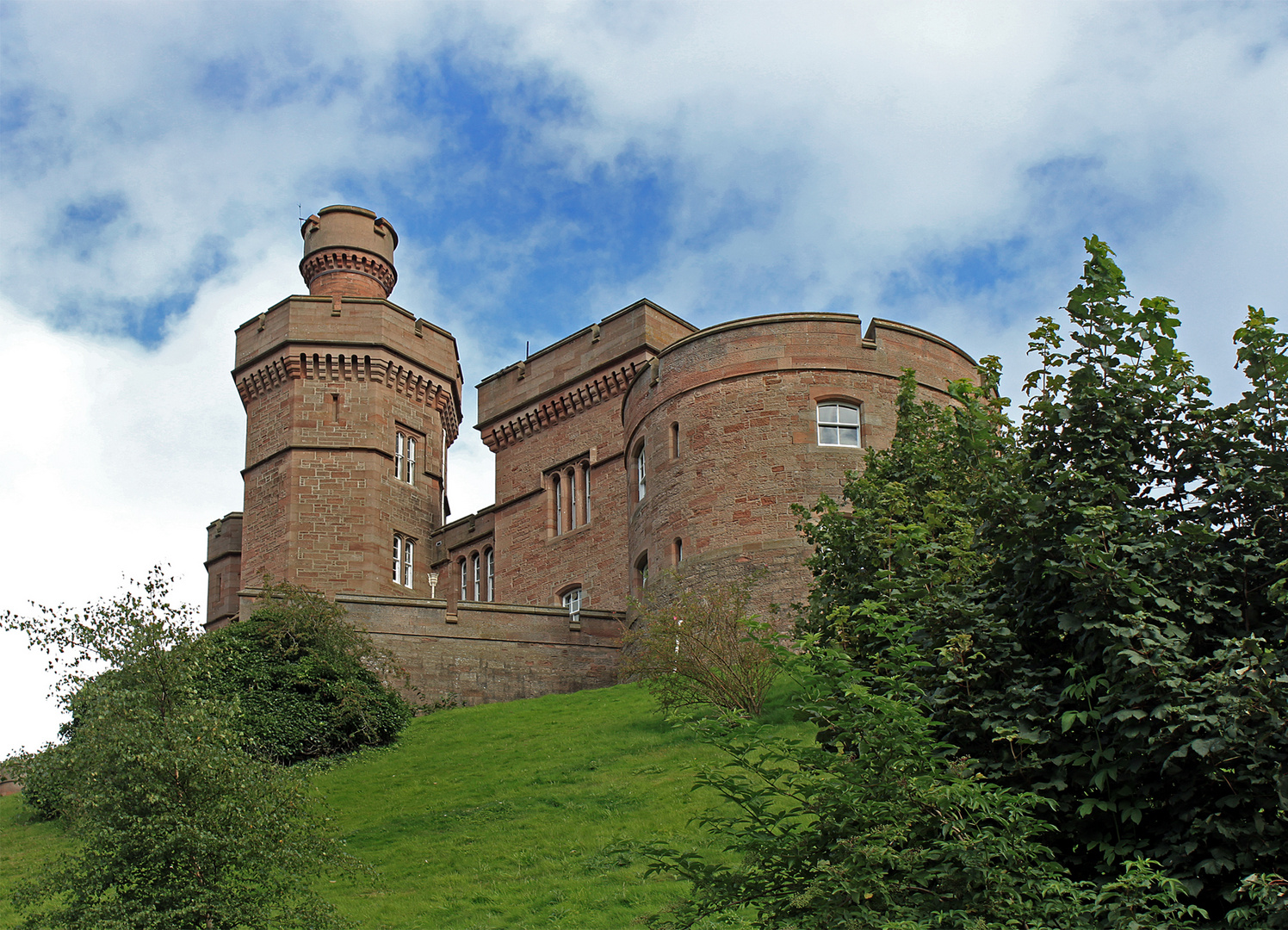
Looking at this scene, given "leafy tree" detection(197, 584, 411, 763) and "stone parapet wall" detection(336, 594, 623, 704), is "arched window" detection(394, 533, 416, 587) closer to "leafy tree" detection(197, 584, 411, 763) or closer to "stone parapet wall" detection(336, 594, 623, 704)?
"stone parapet wall" detection(336, 594, 623, 704)

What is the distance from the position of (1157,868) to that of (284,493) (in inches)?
1253

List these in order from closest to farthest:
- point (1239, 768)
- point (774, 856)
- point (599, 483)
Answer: point (1239, 768) < point (774, 856) < point (599, 483)

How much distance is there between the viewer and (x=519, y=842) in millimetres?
16078

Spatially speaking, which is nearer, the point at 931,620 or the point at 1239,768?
the point at 1239,768

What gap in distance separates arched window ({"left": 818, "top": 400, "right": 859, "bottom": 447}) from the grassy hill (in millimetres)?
6398

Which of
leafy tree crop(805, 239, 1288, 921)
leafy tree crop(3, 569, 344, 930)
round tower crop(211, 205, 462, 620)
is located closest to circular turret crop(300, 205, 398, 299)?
round tower crop(211, 205, 462, 620)

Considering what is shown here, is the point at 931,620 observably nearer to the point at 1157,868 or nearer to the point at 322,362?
the point at 1157,868

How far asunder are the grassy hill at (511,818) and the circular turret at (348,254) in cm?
2006

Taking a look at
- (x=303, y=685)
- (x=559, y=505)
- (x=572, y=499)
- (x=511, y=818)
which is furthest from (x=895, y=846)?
(x=559, y=505)

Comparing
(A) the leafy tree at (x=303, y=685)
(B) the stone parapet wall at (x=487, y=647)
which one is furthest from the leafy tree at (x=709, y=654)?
(B) the stone parapet wall at (x=487, y=647)

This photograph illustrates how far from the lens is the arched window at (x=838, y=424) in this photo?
1082 inches

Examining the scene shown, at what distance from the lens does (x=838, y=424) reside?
27.6 metres

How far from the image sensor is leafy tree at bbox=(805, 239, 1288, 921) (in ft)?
25.1

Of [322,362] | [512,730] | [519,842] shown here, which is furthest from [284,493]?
[519,842]
